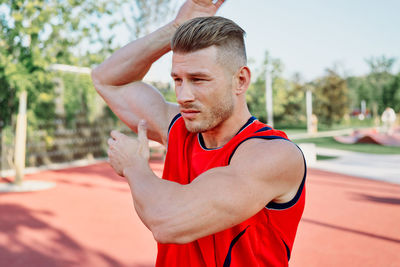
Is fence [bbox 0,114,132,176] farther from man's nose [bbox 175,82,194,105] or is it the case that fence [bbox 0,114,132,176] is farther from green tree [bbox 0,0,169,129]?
man's nose [bbox 175,82,194,105]

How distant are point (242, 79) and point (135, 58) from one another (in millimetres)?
676

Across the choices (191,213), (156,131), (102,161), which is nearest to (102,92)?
(156,131)

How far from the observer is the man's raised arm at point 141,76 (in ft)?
6.65

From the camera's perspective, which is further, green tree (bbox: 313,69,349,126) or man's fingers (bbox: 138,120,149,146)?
green tree (bbox: 313,69,349,126)

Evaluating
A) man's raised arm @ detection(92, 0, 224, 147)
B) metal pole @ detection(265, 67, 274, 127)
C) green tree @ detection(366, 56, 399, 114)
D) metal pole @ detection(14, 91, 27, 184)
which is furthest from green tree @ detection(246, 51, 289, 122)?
man's raised arm @ detection(92, 0, 224, 147)

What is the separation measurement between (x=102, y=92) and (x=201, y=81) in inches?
34.1

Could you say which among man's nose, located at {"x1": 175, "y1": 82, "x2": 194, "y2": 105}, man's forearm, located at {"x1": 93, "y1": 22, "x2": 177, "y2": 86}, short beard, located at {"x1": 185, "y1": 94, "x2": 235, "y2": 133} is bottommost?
short beard, located at {"x1": 185, "y1": 94, "x2": 235, "y2": 133}

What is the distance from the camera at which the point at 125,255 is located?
4.60 metres

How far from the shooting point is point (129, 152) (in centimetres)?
160

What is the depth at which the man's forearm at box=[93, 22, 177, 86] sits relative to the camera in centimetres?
202

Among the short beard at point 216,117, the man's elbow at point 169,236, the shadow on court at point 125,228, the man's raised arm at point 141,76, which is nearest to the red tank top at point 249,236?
the short beard at point 216,117

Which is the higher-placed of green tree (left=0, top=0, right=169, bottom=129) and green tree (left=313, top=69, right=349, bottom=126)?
green tree (left=0, top=0, right=169, bottom=129)

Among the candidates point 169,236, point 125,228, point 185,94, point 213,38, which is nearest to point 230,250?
point 169,236

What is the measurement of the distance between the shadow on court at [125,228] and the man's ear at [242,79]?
3.23 meters
